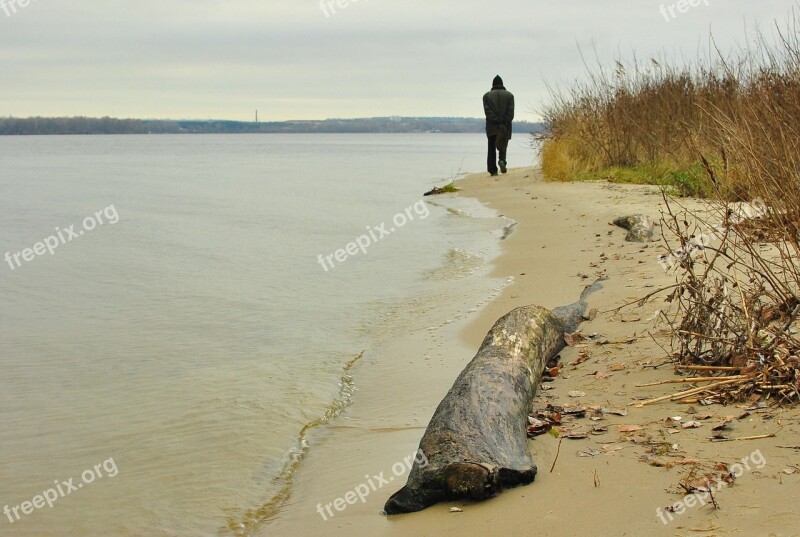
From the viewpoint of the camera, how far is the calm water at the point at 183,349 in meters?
4.95

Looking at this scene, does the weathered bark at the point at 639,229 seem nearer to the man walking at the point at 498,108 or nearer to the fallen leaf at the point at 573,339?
the fallen leaf at the point at 573,339

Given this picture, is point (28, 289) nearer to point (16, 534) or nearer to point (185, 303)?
point (185, 303)

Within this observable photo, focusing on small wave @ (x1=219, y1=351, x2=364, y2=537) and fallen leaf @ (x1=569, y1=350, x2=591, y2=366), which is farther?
fallen leaf @ (x1=569, y1=350, x2=591, y2=366)

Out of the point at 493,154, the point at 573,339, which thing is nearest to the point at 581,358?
the point at 573,339

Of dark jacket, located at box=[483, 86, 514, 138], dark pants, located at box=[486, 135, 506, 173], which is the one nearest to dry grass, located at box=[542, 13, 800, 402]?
dark jacket, located at box=[483, 86, 514, 138]

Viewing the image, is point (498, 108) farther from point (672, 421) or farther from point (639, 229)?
point (672, 421)

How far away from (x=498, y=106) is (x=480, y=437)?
65.2ft

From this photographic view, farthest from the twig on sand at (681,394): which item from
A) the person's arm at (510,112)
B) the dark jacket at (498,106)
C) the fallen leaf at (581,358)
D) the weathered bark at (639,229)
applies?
the person's arm at (510,112)

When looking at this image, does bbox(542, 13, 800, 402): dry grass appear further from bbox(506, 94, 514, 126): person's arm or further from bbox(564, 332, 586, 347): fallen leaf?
bbox(506, 94, 514, 126): person's arm

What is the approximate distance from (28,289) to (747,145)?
9.69 metres

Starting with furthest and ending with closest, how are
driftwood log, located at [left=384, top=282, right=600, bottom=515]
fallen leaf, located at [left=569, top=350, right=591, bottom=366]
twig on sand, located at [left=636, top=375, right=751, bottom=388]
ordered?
fallen leaf, located at [left=569, top=350, right=591, bottom=366] → twig on sand, located at [left=636, top=375, right=751, bottom=388] → driftwood log, located at [left=384, top=282, right=600, bottom=515]

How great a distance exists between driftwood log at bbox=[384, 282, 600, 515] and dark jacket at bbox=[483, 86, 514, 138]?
60.8 feet

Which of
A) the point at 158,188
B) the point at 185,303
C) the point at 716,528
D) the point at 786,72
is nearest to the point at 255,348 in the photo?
the point at 185,303

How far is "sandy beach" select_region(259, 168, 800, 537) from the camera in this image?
11.6 ft
